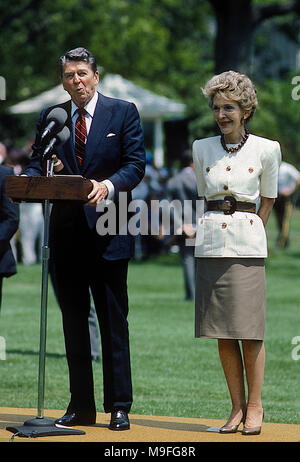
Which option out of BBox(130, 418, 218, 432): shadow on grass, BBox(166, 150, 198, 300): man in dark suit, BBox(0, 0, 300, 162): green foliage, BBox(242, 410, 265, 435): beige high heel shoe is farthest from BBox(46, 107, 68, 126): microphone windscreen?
BBox(0, 0, 300, 162): green foliage

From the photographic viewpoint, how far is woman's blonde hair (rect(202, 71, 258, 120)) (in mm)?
6141

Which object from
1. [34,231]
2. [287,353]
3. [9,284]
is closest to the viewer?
[287,353]

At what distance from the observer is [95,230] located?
6223 mm

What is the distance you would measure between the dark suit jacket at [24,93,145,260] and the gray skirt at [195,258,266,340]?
55 centimetres

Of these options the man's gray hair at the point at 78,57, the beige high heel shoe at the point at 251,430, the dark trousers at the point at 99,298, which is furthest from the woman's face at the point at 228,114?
the beige high heel shoe at the point at 251,430

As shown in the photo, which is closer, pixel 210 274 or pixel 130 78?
pixel 210 274

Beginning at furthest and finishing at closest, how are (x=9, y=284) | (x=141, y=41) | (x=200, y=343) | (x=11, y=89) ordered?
(x=141, y=41) < (x=11, y=89) < (x=9, y=284) < (x=200, y=343)

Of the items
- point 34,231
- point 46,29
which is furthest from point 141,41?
point 34,231

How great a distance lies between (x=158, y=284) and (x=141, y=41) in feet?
60.6

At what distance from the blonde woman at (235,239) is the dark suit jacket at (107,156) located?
0.46 meters

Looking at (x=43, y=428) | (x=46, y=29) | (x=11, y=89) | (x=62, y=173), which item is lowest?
(x=43, y=428)

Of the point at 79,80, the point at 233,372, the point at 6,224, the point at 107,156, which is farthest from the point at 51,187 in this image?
the point at 6,224

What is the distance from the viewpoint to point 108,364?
635 centimetres

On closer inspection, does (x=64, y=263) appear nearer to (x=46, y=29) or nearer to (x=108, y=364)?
(x=108, y=364)
